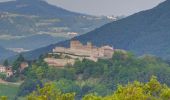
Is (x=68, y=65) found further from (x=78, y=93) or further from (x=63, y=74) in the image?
(x=78, y=93)

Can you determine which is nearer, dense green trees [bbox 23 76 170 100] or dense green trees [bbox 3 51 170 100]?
dense green trees [bbox 23 76 170 100]

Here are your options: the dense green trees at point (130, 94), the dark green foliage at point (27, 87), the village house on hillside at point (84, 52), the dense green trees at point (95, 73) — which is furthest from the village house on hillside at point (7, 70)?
the dense green trees at point (130, 94)

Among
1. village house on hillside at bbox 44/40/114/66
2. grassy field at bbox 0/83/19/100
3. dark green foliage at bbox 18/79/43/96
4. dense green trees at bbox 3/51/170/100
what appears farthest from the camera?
village house on hillside at bbox 44/40/114/66

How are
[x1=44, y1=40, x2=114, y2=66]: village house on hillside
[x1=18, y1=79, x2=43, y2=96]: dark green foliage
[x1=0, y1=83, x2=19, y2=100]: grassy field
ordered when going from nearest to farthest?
[x1=0, y1=83, x2=19, y2=100]: grassy field, [x1=18, y1=79, x2=43, y2=96]: dark green foliage, [x1=44, y1=40, x2=114, y2=66]: village house on hillside

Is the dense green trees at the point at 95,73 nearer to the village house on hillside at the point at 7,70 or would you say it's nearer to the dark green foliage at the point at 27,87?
the dark green foliage at the point at 27,87

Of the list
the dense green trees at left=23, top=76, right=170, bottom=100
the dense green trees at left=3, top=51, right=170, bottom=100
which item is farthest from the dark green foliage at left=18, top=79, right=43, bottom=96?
the dense green trees at left=23, top=76, right=170, bottom=100

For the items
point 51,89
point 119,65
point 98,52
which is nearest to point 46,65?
point 119,65

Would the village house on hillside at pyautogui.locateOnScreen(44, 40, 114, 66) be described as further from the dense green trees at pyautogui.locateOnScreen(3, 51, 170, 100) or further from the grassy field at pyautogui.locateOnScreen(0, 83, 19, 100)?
the grassy field at pyautogui.locateOnScreen(0, 83, 19, 100)

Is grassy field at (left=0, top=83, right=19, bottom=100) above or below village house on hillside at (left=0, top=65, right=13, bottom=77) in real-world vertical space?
below

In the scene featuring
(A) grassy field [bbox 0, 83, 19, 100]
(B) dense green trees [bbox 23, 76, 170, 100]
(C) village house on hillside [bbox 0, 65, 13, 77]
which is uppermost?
(C) village house on hillside [bbox 0, 65, 13, 77]

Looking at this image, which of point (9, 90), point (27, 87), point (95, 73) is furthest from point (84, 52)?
point (27, 87)

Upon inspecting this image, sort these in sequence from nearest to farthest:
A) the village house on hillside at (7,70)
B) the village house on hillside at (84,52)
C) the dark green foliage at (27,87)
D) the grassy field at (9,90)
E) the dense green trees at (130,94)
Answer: the dense green trees at (130,94), the grassy field at (9,90), the dark green foliage at (27,87), the village house on hillside at (7,70), the village house on hillside at (84,52)

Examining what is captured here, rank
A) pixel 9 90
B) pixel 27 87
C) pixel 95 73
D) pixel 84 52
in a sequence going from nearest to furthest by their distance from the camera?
pixel 27 87 < pixel 9 90 < pixel 95 73 < pixel 84 52

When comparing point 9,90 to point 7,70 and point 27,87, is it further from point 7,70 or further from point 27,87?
point 7,70
